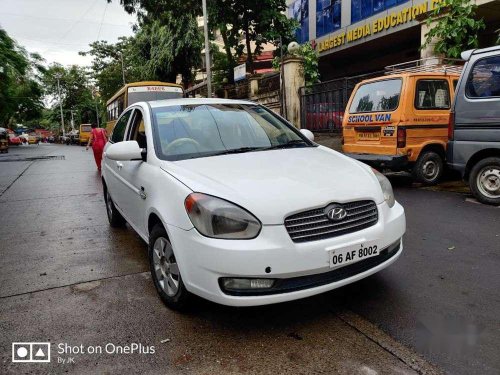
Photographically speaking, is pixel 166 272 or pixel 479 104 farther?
pixel 479 104

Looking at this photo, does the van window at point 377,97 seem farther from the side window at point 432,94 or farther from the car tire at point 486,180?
the car tire at point 486,180

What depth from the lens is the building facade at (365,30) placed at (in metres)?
17.5

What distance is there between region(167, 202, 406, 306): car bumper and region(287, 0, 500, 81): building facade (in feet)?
46.2

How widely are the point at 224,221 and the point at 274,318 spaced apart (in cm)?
87

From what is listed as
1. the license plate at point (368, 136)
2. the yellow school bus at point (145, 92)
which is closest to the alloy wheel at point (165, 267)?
the license plate at point (368, 136)

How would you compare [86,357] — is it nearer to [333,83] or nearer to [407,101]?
[407,101]

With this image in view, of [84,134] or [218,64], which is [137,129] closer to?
[218,64]

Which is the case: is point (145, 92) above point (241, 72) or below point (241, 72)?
below

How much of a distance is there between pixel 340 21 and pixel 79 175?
55.3ft

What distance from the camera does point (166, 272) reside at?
9.96ft

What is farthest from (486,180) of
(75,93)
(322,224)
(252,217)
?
(75,93)

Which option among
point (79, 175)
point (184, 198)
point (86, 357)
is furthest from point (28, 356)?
point (79, 175)

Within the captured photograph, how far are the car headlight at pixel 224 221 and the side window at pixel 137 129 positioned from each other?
1914 millimetres

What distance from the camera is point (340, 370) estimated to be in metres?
2.28
